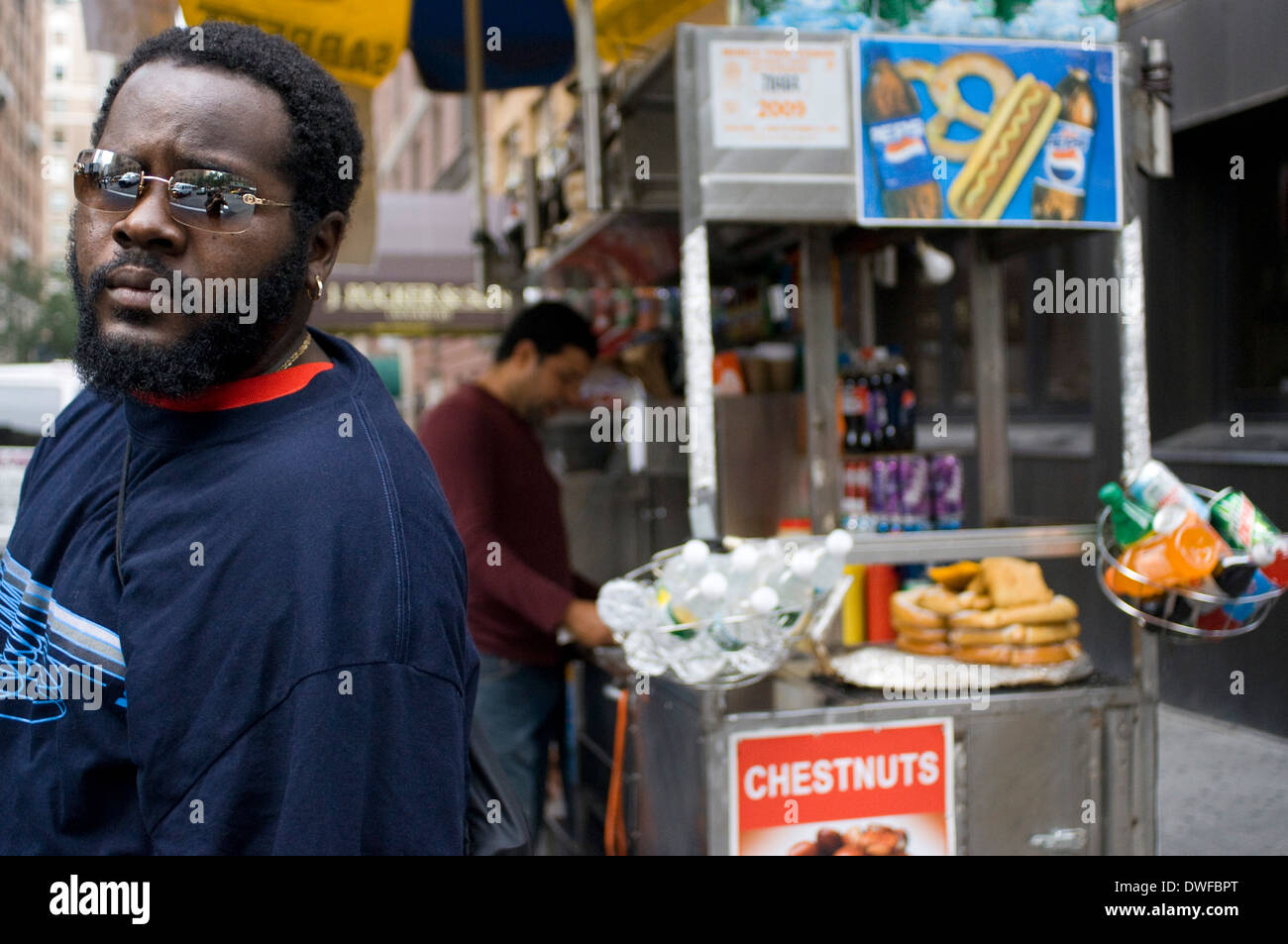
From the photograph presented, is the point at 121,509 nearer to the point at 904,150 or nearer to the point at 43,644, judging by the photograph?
the point at 43,644

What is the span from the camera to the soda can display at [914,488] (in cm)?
390

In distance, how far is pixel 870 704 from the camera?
306 cm

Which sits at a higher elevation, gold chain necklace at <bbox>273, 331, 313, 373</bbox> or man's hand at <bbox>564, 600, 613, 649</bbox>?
gold chain necklace at <bbox>273, 331, 313, 373</bbox>

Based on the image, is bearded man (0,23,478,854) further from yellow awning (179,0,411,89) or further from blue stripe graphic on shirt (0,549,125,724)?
yellow awning (179,0,411,89)

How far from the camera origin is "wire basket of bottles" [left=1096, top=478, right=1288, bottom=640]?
277 cm

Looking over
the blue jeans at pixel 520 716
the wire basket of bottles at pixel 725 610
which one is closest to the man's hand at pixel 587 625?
the blue jeans at pixel 520 716

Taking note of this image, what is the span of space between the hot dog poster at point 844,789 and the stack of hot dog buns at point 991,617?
1.01 ft

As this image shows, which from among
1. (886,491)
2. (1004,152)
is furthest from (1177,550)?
(886,491)

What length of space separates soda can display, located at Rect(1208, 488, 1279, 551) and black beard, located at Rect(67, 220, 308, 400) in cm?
232

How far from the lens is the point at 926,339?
9039mm

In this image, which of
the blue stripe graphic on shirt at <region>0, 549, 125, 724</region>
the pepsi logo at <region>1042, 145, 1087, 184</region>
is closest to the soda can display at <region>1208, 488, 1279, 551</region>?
the pepsi logo at <region>1042, 145, 1087, 184</region>
